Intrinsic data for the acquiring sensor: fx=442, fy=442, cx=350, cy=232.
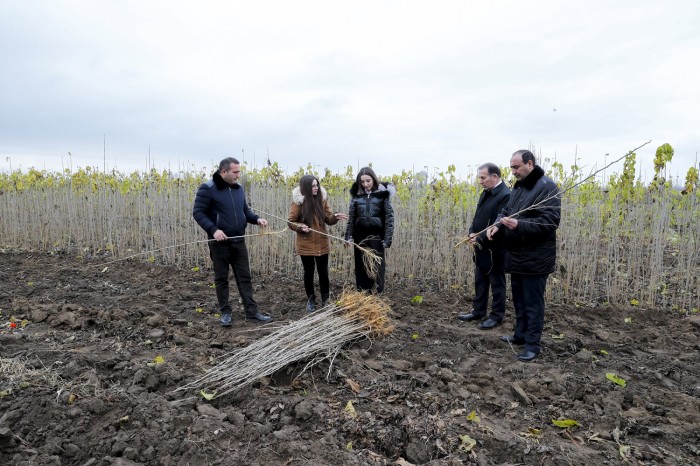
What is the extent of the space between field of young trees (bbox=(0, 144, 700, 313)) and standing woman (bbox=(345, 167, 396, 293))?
3.02ft

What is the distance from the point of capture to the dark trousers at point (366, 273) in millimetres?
4617

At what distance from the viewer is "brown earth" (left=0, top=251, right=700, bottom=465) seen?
6.84 ft

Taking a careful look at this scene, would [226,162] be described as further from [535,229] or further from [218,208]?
[535,229]

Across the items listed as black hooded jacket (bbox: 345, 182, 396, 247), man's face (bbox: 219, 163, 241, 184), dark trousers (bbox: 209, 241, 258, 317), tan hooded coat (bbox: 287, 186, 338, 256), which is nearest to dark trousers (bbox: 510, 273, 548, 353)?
black hooded jacket (bbox: 345, 182, 396, 247)

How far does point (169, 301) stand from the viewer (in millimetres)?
5137

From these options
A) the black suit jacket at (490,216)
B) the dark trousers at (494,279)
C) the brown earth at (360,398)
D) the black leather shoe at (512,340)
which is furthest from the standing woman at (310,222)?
the black leather shoe at (512,340)

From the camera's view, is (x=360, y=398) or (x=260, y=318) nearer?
(x=360, y=398)

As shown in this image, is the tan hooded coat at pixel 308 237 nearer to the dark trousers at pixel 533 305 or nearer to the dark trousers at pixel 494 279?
the dark trousers at pixel 494 279

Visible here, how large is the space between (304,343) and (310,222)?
5.02 feet

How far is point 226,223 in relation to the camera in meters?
4.01

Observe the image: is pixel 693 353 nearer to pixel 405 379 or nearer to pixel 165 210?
pixel 405 379

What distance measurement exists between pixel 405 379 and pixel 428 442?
760 millimetres

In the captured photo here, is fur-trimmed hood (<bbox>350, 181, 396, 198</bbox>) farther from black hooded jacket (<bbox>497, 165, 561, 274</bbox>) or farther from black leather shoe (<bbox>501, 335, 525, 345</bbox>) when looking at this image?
black leather shoe (<bbox>501, 335, 525, 345</bbox>)

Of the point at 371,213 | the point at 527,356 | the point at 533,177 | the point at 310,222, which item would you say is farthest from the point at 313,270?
the point at 533,177
